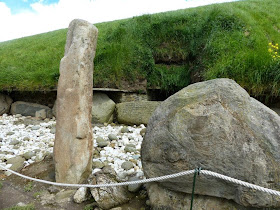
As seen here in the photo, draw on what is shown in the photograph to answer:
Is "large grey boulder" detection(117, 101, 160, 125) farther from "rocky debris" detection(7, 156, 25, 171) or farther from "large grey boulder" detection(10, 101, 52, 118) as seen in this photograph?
"rocky debris" detection(7, 156, 25, 171)

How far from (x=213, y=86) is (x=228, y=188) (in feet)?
3.30

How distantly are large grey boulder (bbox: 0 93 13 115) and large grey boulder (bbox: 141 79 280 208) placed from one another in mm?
6644

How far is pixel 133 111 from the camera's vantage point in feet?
20.5

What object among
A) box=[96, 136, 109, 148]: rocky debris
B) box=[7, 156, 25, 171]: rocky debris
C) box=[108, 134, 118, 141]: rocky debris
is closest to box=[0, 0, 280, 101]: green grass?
box=[108, 134, 118, 141]: rocky debris

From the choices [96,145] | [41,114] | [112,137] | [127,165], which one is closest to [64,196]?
[127,165]

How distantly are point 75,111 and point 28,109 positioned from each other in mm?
4693

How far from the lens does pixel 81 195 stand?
9.87 feet

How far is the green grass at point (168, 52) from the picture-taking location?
644 cm

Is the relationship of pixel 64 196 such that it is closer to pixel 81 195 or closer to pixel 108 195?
pixel 81 195

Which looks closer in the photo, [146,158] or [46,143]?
[146,158]

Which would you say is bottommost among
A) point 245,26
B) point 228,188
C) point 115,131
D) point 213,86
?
point 115,131

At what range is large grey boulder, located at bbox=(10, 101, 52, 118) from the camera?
23.1 feet

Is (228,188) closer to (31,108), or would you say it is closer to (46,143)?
(46,143)

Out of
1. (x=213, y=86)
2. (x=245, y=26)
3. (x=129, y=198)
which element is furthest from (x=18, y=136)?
(x=245, y=26)
